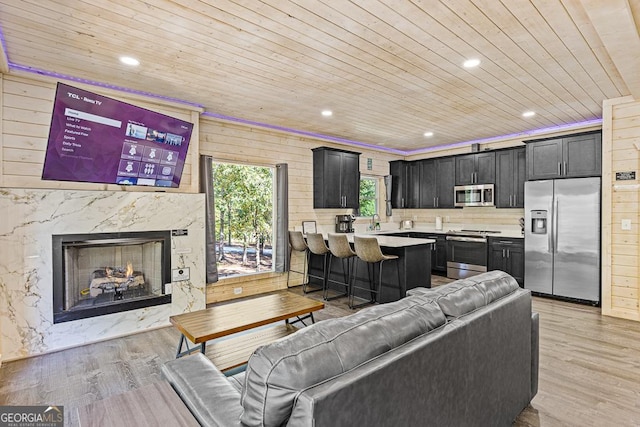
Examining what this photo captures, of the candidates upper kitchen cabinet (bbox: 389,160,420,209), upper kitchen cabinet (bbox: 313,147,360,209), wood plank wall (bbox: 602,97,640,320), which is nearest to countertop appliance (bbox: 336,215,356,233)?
upper kitchen cabinet (bbox: 313,147,360,209)

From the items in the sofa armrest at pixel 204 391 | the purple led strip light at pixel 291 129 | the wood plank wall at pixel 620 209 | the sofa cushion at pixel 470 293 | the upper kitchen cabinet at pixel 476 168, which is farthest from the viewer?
the upper kitchen cabinet at pixel 476 168

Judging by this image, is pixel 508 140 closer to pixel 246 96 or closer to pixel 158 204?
pixel 246 96

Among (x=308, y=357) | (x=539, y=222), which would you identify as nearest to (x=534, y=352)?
(x=308, y=357)

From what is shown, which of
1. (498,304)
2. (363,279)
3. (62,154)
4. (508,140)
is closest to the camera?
(498,304)

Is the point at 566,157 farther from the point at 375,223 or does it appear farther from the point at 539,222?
the point at 375,223

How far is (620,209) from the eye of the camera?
4.12 metres

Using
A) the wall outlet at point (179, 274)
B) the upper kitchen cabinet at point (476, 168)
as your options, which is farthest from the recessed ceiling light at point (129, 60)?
the upper kitchen cabinet at point (476, 168)

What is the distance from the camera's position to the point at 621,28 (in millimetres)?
2430

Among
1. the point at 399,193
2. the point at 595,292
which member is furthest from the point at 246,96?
the point at 595,292

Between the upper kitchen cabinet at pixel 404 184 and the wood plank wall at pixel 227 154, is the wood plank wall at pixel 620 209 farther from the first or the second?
the upper kitchen cabinet at pixel 404 184

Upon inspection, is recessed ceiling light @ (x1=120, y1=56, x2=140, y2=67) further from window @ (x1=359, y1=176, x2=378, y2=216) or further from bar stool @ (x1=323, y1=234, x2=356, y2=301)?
window @ (x1=359, y1=176, x2=378, y2=216)

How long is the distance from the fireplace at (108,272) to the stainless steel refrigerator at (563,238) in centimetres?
511

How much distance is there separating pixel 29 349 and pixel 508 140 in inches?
288

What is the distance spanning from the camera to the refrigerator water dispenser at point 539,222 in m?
5.01
